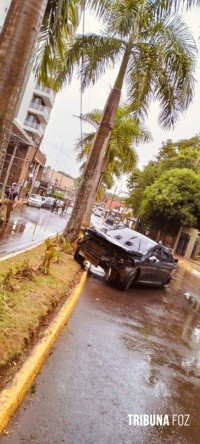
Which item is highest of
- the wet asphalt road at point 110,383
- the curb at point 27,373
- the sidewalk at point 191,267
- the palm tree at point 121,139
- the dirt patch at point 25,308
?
the palm tree at point 121,139

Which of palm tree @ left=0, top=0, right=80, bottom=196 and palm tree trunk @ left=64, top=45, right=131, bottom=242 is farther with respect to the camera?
palm tree trunk @ left=64, top=45, right=131, bottom=242

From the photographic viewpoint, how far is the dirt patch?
404cm

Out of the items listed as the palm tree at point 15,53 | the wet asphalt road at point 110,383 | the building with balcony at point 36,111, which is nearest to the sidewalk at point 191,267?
the wet asphalt road at point 110,383

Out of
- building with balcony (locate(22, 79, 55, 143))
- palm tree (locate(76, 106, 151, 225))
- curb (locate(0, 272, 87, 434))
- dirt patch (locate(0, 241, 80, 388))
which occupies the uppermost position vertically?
building with balcony (locate(22, 79, 55, 143))

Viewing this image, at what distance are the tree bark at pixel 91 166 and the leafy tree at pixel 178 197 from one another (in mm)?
24052

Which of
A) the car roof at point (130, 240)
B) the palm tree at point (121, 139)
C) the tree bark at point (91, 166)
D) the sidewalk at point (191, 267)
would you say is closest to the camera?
the car roof at point (130, 240)

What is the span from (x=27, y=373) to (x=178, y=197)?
33484 millimetres

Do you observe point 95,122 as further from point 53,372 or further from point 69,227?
point 53,372

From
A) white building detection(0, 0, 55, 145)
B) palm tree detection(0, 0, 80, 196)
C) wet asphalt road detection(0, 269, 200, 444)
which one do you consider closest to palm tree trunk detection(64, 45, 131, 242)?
wet asphalt road detection(0, 269, 200, 444)

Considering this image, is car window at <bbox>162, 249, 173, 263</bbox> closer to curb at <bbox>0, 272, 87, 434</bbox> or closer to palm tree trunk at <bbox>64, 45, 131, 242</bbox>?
palm tree trunk at <bbox>64, 45, 131, 242</bbox>

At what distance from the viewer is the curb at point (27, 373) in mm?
3240

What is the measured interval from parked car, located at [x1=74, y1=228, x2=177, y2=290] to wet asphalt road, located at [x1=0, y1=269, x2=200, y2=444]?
5.44ft

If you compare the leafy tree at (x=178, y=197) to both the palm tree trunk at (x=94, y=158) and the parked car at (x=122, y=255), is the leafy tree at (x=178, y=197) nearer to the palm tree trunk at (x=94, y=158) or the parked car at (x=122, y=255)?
the palm tree trunk at (x=94, y=158)

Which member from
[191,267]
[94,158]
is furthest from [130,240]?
[191,267]
